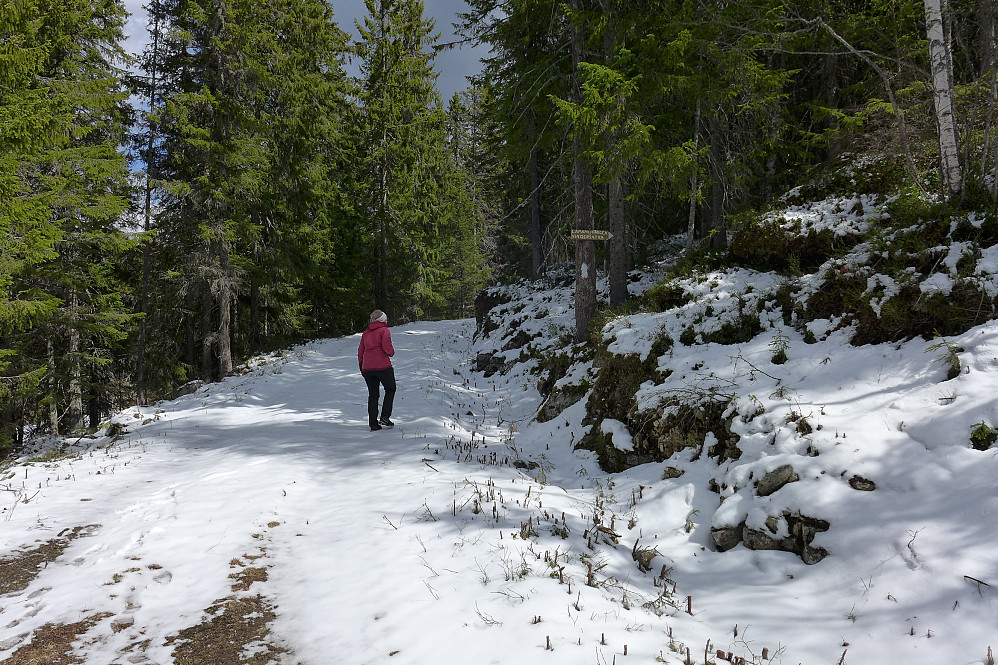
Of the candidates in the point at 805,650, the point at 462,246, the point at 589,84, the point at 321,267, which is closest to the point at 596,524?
the point at 805,650

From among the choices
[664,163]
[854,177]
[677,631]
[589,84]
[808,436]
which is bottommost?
[677,631]

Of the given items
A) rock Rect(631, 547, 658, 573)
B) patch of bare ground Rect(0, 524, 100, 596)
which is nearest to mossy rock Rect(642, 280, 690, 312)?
rock Rect(631, 547, 658, 573)

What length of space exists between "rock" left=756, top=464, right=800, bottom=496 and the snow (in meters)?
0.05

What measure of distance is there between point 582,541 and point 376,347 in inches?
215

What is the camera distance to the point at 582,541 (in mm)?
4309

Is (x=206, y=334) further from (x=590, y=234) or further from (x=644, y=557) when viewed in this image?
(x=644, y=557)

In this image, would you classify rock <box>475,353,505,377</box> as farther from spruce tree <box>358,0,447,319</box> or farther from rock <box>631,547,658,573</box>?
spruce tree <box>358,0,447,319</box>

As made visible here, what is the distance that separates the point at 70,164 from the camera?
12.5m

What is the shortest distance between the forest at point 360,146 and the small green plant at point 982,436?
4.08 meters

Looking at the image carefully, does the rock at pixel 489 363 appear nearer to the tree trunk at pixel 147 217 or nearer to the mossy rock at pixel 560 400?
the mossy rock at pixel 560 400

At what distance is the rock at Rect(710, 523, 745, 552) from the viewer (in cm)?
412

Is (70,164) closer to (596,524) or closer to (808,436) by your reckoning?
(596,524)

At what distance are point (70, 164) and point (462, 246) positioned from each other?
94.5 feet

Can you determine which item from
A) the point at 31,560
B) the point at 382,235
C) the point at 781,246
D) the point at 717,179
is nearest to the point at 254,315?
the point at 382,235
